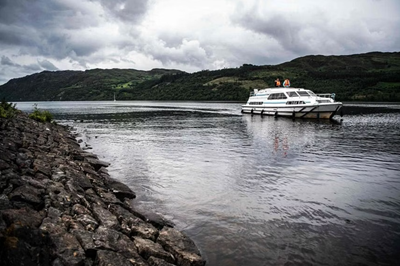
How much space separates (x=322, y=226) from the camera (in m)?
8.73

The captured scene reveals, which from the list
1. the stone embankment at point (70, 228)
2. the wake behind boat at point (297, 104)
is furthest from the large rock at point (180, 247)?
the wake behind boat at point (297, 104)

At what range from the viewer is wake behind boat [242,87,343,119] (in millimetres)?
46062

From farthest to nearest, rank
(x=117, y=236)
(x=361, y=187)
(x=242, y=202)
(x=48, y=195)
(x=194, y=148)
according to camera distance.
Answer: (x=194, y=148) → (x=361, y=187) → (x=242, y=202) → (x=48, y=195) → (x=117, y=236)

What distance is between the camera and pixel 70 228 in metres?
6.39

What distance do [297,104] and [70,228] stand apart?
47.2 m

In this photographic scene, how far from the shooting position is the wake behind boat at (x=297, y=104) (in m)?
46.1

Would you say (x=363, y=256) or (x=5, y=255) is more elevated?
(x=5, y=255)

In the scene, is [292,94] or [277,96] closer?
[292,94]

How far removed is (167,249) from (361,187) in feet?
31.6

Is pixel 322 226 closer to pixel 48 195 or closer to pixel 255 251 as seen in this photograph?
pixel 255 251

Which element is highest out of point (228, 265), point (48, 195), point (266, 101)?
point (266, 101)

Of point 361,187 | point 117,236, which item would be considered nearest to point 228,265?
point 117,236

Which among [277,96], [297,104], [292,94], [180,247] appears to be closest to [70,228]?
[180,247]

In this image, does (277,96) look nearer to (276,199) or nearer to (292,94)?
(292,94)
